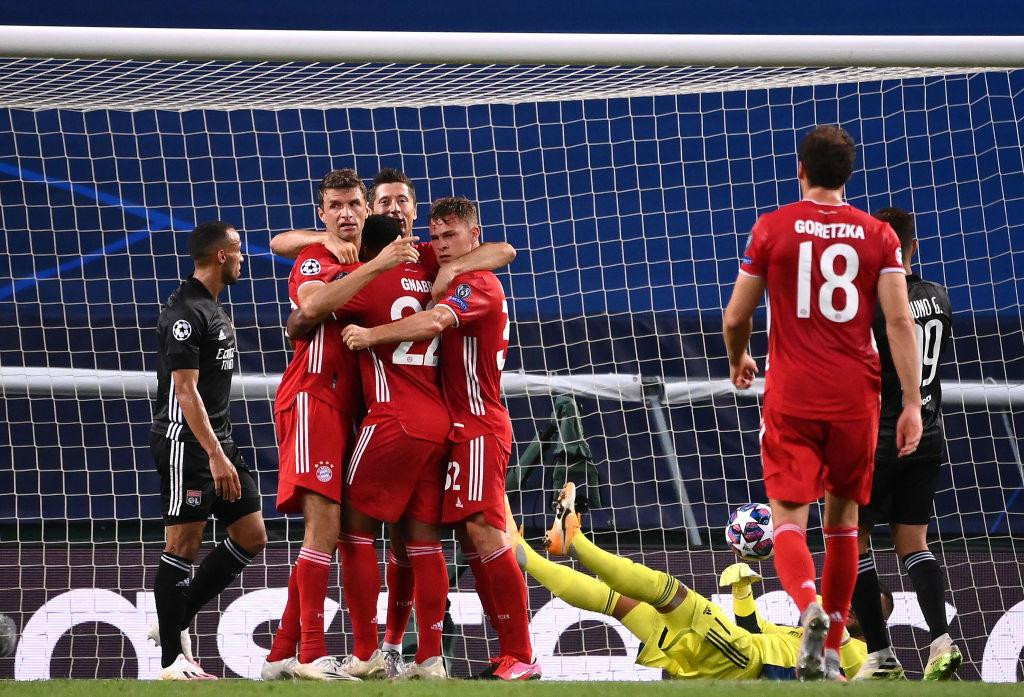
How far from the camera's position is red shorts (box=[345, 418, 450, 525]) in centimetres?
427

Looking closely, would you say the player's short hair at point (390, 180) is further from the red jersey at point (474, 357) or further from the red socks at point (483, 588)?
the red socks at point (483, 588)

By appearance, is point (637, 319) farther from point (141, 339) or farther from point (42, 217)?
point (42, 217)

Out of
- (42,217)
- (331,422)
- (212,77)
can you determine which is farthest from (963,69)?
(42,217)

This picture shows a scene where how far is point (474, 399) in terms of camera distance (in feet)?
14.7

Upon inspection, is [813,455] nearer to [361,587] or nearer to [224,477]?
[361,587]

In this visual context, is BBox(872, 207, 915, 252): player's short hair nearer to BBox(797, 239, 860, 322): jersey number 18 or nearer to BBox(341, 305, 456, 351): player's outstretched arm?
BBox(797, 239, 860, 322): jersey number 18

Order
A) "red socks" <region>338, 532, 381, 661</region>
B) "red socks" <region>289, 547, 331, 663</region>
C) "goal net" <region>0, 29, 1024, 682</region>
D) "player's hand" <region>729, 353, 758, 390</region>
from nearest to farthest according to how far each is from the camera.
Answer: "player's hand" <region>729, 353, 758, 390</region>
"red socks" <region>289, 547, 331, 663</region>
"red socks" <region>338, 532, 381, 661</region>
"goal net" <region>0, 29, 1024, 682</region>

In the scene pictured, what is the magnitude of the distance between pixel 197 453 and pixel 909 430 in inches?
113

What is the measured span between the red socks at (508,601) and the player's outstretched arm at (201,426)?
1.16 metres

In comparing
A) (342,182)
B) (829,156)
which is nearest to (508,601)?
(342,182)

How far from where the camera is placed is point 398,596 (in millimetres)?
4695

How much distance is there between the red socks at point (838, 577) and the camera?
3.76 m

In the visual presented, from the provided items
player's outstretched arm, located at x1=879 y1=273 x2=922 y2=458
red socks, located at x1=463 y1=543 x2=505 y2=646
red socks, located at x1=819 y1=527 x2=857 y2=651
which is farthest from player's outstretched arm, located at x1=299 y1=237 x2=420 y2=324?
red socks, located at x1=819 y1=527 x2=857 y2=651

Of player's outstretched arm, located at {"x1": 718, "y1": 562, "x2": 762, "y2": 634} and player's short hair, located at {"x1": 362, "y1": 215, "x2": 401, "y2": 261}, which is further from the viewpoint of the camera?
player's outstretched arm, located at {"x1": 718, "y1": 562, "x2": 762, "y2": 634}
